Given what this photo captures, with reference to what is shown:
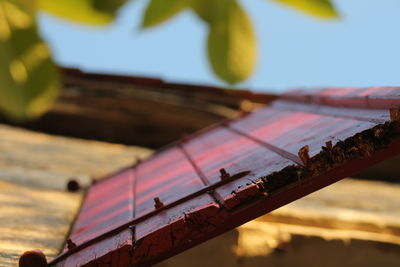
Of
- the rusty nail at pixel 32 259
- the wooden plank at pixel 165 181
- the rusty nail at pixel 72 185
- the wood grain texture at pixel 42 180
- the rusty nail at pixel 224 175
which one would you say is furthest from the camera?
the rusty nail at pixel 72 185

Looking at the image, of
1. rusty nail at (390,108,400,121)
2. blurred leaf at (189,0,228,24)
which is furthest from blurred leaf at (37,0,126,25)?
rusty nail at (390,108,400,121)

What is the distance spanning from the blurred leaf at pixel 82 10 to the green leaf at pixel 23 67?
0.09 feet

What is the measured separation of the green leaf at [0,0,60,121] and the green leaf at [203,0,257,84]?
0.23 m

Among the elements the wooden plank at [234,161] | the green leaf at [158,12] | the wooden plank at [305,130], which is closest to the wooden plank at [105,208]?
the wooden plank at [234,161]

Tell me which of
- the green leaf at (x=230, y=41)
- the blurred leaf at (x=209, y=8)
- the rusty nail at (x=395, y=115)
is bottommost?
the rusty nail at (x=395, y=115)

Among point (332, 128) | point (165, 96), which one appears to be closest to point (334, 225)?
point (332, 128)

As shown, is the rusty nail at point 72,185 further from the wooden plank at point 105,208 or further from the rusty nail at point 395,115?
the rusty nail at point 395,115

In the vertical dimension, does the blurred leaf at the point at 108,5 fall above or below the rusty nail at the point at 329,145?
above

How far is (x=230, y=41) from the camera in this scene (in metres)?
0.70

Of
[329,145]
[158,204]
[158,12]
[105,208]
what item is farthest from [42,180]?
[158,12]

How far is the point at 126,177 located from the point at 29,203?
712 millimetres

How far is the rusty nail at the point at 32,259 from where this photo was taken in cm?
158

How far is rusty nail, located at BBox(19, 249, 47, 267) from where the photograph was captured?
5.17 ft

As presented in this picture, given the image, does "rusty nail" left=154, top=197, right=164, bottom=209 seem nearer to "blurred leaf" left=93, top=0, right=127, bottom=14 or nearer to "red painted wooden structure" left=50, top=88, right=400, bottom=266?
"red painted wooden structure" left=50, top=88, right=400, bottom=266
